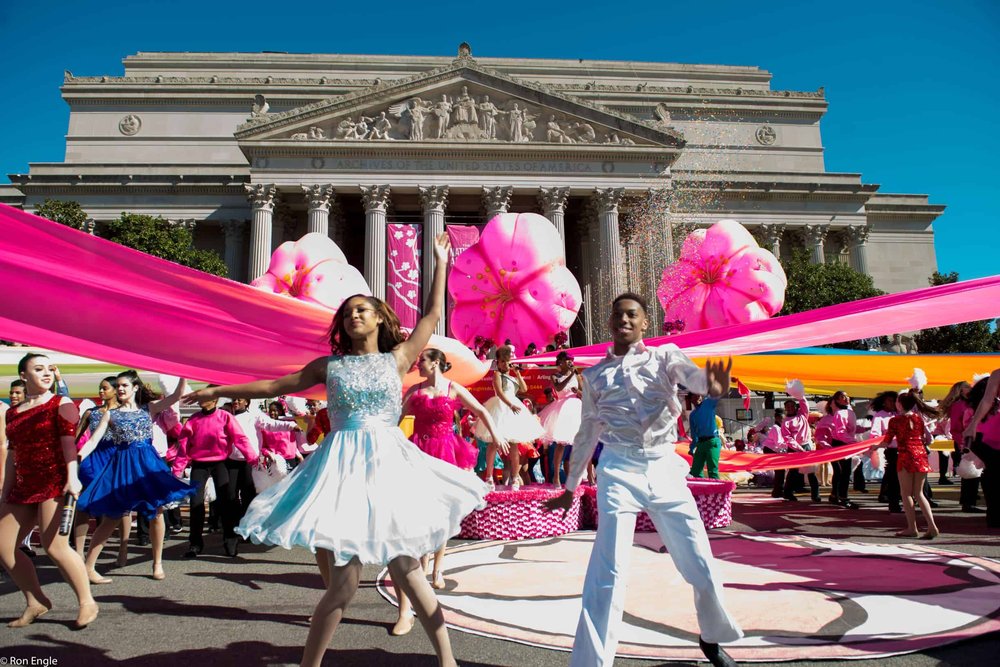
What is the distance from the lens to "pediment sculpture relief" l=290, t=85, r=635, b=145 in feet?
119

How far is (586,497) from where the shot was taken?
30.2 ft

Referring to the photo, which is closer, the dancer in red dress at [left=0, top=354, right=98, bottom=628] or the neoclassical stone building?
the dancer in red dress at [left=0, top=354, right=98, bottom=628]

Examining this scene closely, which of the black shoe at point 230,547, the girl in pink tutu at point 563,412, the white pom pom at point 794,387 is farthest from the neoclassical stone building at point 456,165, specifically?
the black shoe at point 230,547

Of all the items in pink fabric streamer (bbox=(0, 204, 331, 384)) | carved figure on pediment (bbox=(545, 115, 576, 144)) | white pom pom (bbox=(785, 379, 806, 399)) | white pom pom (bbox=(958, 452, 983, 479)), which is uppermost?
carved figure on pediment (bbox=(545, 115, 576, 144))

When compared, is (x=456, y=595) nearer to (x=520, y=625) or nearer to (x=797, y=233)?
(x=520, y=625)

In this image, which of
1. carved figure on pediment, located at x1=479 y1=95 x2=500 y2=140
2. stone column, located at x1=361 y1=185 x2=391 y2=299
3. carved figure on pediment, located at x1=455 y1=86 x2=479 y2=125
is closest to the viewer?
stone column, located at x1=361 y1=185 x2=391 y2=299

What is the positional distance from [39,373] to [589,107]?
35047mm

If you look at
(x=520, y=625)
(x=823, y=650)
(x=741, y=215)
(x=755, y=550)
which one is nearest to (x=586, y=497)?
(x=755, y=550)

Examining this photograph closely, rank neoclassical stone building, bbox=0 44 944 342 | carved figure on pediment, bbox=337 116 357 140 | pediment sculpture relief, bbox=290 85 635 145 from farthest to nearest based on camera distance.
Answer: pediment sculpture relief, bbox=290 85 635 145 < carved figure on pediment, bbox=337 116 357 140 < neoclassical stone building, bbox=0 44 944 342

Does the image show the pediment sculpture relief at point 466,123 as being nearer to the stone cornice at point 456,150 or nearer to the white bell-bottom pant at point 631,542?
the stone cornice at point 456,150

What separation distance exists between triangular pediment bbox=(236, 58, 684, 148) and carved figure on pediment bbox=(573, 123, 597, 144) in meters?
0.06

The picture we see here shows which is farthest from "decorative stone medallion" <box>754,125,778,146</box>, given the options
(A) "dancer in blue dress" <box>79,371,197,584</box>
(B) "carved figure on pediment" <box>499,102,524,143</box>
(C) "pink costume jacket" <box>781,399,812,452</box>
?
(A) "dancer in blue dress" <box>79,371,197,584</box>

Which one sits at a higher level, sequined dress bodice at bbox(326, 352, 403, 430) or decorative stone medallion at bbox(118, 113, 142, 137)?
decorative stone medallion at bbox(118, 113, 142, 137)

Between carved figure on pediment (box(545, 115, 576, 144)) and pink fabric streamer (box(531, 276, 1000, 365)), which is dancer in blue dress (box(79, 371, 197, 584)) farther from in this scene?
carved figure on pediment (box(545, 115, 576, 144))
